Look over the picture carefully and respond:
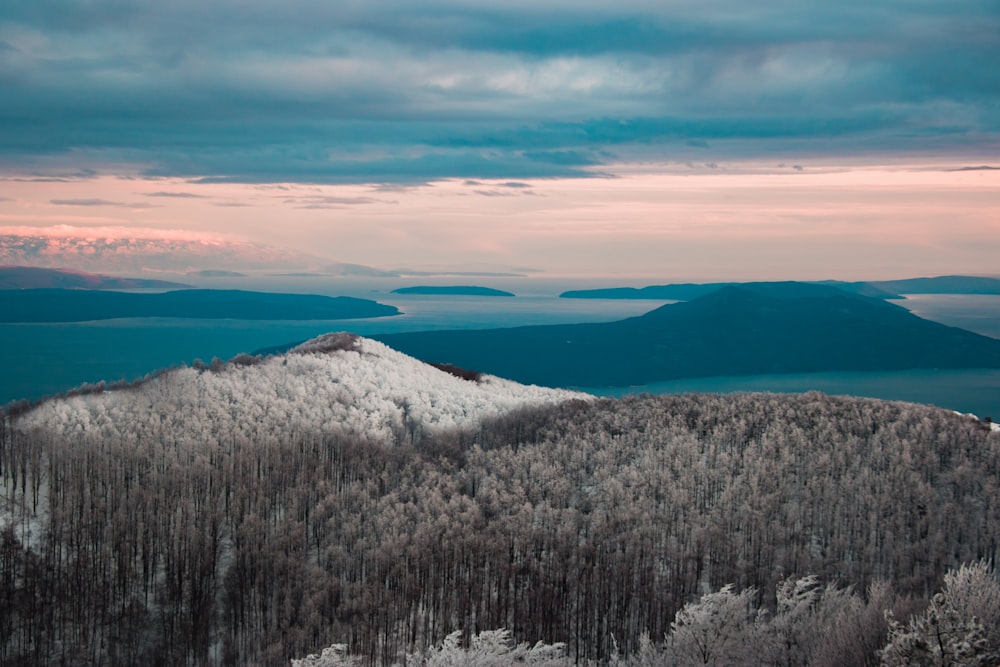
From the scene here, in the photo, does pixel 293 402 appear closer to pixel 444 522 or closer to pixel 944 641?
pixel 444 522

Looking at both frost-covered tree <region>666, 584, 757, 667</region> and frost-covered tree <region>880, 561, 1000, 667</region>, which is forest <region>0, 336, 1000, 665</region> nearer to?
frost-covered tree <region>666, 584, 757, 667</region>

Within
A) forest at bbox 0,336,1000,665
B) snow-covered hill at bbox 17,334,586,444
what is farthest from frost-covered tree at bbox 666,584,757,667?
snow-covered hill at bbox 17,334,586,444

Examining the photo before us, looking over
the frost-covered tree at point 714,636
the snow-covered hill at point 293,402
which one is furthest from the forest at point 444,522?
the frost-covered tree at point 714,636

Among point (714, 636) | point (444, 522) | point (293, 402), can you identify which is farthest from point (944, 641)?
point (293, 402)

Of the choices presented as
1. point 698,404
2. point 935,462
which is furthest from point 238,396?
point 935,462

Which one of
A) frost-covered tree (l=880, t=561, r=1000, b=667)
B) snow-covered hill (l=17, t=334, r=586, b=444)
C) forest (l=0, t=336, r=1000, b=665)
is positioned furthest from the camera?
snow-covered hill (l=17, t=334, r=586, b=444)

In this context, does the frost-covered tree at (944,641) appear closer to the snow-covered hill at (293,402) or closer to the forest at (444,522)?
the forest at (444,522)
